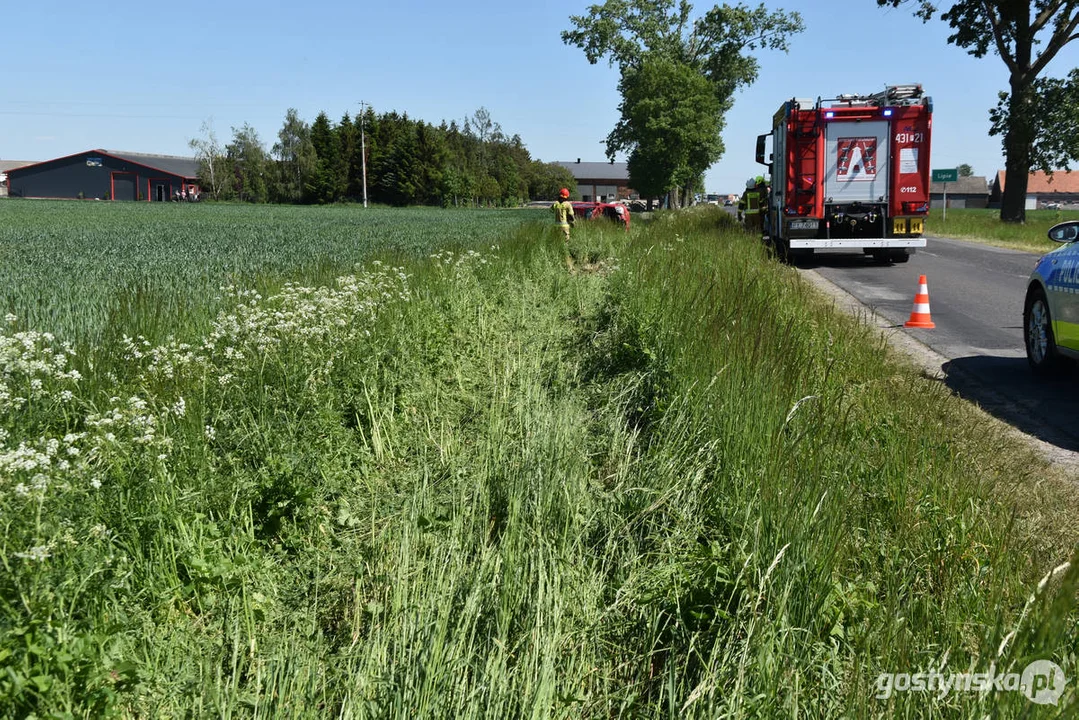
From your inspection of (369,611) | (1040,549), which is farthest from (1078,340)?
(369,611)

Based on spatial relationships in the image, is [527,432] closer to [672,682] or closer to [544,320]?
[672,682]

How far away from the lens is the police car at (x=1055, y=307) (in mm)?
7004

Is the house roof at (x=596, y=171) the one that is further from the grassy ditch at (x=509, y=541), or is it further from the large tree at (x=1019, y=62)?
the grassy ditch at (x=509, y=541)

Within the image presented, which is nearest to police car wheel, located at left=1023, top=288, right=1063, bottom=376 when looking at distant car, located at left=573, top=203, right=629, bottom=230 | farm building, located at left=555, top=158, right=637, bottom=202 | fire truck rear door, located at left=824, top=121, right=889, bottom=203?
Result: fire truck rear door, located at left=824, top=121, right=889, bottom=203

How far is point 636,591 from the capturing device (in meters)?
3.48

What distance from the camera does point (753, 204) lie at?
1167 inches

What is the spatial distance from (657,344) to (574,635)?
3606 millimetres

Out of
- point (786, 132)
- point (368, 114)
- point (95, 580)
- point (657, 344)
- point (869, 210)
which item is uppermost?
point (368, 114)

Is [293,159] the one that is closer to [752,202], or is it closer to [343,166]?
[343,166]

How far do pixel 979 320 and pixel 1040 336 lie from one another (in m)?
4.00

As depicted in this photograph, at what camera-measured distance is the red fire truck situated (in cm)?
1886

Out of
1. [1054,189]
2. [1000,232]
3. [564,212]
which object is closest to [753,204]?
[1000,232]

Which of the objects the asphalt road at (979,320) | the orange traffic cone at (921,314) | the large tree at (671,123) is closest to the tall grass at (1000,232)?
the asphalt road at (979,320)

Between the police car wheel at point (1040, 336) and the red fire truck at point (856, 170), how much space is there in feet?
37.7
